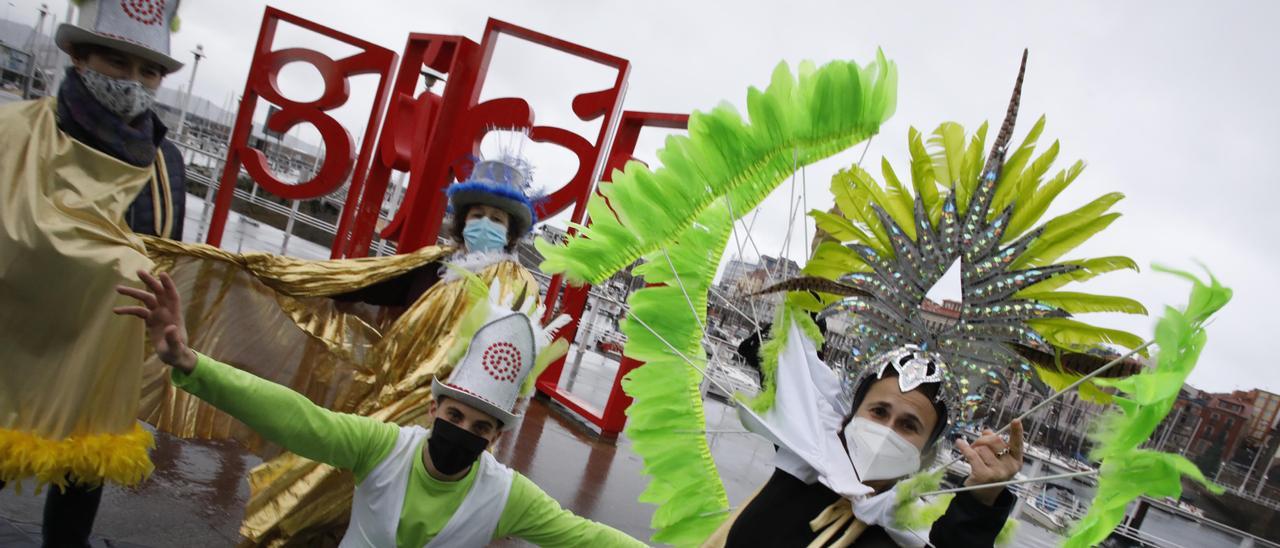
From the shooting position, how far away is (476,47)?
664 cm

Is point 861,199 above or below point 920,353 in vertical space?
above

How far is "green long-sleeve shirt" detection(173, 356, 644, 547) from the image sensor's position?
5.62 feet

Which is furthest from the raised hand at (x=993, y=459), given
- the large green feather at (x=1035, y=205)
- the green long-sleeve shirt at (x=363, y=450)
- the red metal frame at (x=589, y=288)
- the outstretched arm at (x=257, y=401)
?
the red metal frame at (x=589, y=288)

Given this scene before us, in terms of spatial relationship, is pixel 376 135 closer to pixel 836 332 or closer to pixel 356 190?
pixel 356 190

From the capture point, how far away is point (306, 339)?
11.5ft

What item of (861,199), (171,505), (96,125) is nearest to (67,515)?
(171,505)

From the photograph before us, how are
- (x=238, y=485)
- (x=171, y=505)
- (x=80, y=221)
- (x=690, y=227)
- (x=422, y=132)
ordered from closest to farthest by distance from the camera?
(x=690, y=227)
(x=80, y=221)
(x=171, y=505)
(x=238, y=485)
(x=422, y=132)

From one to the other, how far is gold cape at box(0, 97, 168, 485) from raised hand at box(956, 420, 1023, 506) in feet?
7.87

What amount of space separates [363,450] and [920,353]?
4.74 ft

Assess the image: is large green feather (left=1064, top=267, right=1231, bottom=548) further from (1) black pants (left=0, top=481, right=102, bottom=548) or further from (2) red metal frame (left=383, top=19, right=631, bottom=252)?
(2) red metal frame (left=383, top=19, right=631, bottom=252)

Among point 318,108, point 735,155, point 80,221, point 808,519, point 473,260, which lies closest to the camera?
point 808,519

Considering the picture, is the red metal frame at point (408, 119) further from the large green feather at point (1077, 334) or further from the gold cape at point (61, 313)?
the large green feather at point (1077, 334)

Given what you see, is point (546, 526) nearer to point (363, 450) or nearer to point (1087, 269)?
point (363, 450)

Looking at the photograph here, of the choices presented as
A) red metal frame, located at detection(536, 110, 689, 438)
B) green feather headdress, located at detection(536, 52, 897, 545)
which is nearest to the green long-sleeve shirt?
green feather headdress, located at detection(536, 52, 897, 545)
